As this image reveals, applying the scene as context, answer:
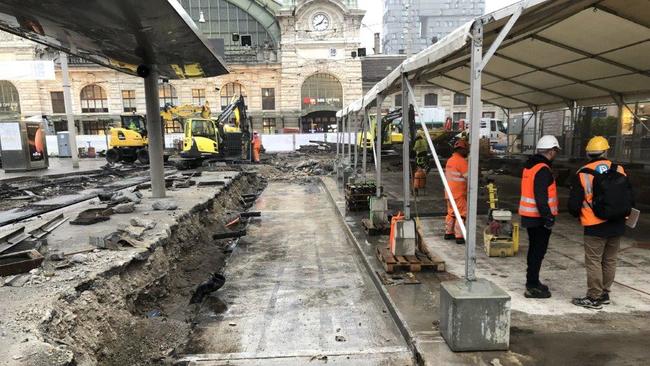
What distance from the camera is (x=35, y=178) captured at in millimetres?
16250


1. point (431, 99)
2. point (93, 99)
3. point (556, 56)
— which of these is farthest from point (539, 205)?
point (93, 99)

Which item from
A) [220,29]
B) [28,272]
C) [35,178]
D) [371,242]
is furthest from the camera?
[220,29]

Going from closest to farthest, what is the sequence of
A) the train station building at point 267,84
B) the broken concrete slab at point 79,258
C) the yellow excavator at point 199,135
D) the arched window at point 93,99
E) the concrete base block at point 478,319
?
the concrete base block at point 478,319
the broken concrete slab at point 79,258
the yellow excavator at point 199,135
the train station building at point 267,84
the arched window at point 93,99

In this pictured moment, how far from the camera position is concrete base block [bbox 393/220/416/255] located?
6.00 metres

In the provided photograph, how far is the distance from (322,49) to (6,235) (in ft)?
138

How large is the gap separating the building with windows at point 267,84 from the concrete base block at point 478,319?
41914mm

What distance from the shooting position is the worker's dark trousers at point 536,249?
4.70 metres

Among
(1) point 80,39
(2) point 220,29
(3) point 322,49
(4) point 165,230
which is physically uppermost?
(2) point 220,29

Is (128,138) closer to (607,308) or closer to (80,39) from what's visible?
(80,39)

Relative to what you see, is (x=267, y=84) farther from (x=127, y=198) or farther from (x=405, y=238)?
(x=405, y=238)

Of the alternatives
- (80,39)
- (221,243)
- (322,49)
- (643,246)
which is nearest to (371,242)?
(221,243)

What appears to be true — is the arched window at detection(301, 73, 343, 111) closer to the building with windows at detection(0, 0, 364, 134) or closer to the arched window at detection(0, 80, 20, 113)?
the building with windows at detection(0, 0, 364, 134)

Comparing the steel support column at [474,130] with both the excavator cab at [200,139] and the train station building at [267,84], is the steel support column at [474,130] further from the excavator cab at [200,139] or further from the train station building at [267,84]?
the train station building at [267,84]

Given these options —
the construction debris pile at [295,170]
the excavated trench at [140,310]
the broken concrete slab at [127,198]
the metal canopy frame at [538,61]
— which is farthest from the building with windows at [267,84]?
the excavated trench at [140,310]
